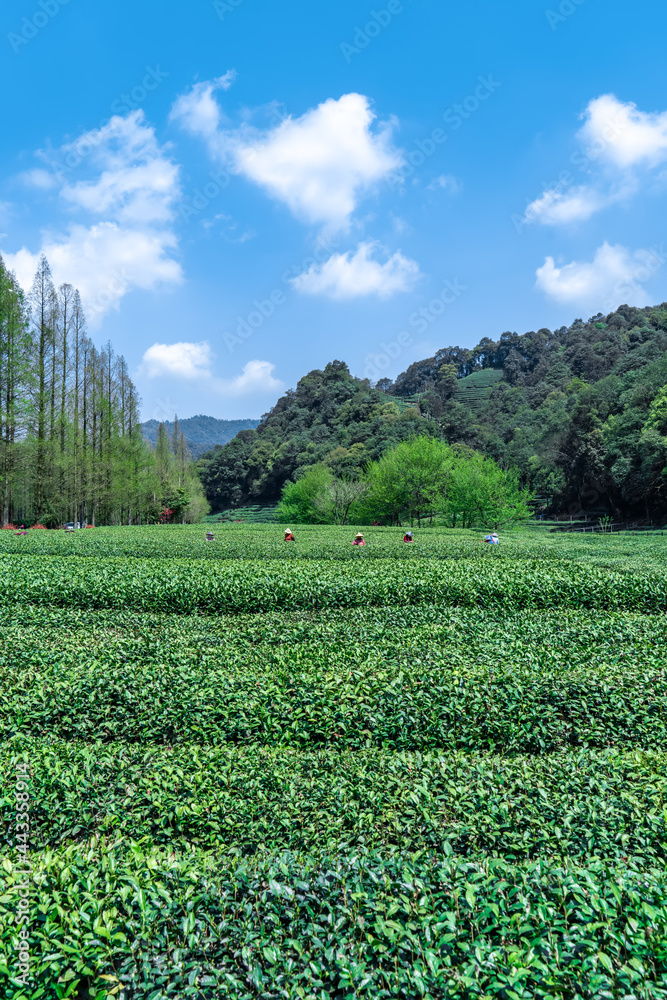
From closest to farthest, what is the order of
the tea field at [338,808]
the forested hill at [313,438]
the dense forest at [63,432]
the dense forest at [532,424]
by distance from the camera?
1. the tea field at [338,808]
2. the dense forest at [63,432]
3. the dense forest at [532,424]
4. the forested hill at [313,438]

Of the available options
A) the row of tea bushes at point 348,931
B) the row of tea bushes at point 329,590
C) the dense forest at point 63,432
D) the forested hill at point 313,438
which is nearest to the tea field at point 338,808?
the row of tea bushes at point 348,931

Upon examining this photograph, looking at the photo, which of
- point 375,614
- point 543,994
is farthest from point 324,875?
point 375,614

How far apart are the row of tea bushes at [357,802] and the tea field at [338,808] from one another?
21 mm

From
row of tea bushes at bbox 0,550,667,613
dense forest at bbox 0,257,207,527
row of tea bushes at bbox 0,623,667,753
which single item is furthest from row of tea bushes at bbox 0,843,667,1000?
dense forest at bbox 0,257,207,527

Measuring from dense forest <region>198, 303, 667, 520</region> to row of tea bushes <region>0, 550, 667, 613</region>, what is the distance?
2670cm

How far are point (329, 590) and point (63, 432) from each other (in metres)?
30.0

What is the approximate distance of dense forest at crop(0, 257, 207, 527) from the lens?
28.0m

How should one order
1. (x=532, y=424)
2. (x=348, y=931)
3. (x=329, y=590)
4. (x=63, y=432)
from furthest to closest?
(x=532, y=424) → (x=63, y=432) → (x=329, y=590) → (x=348, y=931)

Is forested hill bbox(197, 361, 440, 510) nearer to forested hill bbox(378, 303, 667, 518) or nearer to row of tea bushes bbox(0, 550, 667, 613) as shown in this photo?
forested hill bbox(378, 303, 667, 518)

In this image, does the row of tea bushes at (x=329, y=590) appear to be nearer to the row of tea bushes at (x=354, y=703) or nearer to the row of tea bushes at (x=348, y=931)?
the row of tea bushes at (x=354, y=703)

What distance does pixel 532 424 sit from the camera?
66062 mm

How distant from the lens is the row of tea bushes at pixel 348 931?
7.76ft

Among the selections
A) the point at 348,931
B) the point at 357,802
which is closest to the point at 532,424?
the point at 357,802

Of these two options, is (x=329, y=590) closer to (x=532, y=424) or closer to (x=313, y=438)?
(x=532, y=424)
